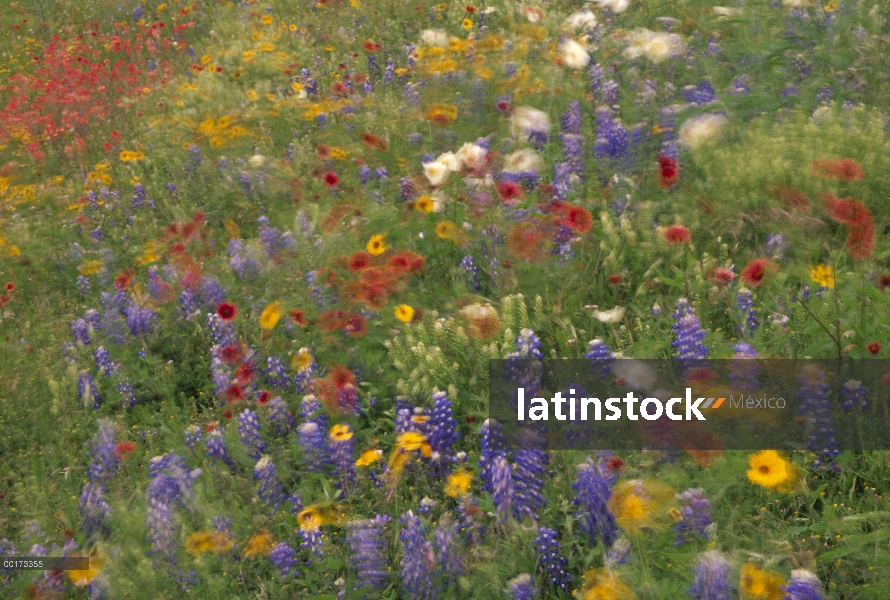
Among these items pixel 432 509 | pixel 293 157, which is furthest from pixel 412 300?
pixel 293 157

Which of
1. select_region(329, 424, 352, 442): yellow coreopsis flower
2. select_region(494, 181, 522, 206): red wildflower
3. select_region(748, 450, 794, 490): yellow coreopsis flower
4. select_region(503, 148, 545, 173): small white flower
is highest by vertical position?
select_region(494, 181, 522, 206): red wildflower

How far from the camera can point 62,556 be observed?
2.66 metres

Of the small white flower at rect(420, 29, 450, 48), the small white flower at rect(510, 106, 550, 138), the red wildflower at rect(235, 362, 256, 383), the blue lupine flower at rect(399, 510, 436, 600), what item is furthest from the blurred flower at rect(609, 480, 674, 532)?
the small white flower at rect(420, 29, 450, 48)

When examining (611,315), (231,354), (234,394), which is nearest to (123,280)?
(231,354)

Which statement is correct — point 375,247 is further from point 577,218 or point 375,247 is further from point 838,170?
point 838,170

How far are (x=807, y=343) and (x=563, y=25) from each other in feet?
11.6

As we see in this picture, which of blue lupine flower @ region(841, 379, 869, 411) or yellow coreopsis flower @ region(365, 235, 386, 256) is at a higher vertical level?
yellow coreopsis flower @ region(365, 235, 386, 256)

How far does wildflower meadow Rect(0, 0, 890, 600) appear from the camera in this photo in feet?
7.29

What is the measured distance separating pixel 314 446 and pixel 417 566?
2.30 ft

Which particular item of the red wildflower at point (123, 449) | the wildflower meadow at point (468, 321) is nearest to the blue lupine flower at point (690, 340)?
the wildflower meadow at point (468, 321)

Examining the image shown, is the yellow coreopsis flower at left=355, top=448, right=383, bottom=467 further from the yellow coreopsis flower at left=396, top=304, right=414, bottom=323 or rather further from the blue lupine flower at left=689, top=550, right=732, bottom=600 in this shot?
the blue lupine flower at left=689, top=550, right=732, bottom=600

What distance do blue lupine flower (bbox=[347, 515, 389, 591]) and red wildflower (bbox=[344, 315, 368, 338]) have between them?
947 mm

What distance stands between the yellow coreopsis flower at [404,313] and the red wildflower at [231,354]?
2.55ft

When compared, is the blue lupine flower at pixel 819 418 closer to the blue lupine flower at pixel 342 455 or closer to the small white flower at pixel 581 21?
the blue lupine flower at pixel 342 455
